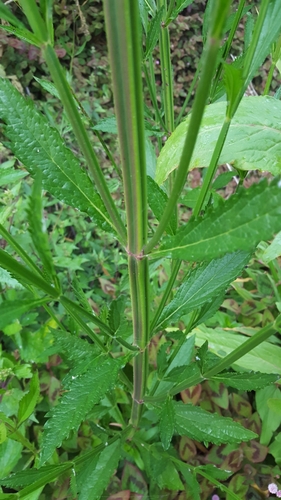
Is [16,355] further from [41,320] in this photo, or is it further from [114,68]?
[114,68]

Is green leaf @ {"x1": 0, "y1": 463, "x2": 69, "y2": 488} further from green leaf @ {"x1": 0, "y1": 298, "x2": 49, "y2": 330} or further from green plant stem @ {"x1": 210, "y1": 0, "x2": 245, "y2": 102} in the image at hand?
green plant stem @ {"x1": 210, "y1": 0, "x2": 245, "y2": 102}

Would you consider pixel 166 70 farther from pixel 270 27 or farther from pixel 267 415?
pixel 267 415

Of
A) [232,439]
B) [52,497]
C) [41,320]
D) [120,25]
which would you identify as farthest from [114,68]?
[41,320]

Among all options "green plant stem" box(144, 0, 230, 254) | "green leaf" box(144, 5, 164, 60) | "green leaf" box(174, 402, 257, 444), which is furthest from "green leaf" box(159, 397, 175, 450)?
"green leaf" box(144, 5, 164, 60)

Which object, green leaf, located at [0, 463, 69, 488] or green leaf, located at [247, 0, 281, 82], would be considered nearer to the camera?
green leaf, located at [247, 0, 281, 82]

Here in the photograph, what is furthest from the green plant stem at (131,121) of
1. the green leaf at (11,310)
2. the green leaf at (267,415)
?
the green leaf at (267,415)

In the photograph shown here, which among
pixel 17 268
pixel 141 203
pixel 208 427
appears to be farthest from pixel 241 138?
pixel 208 427
